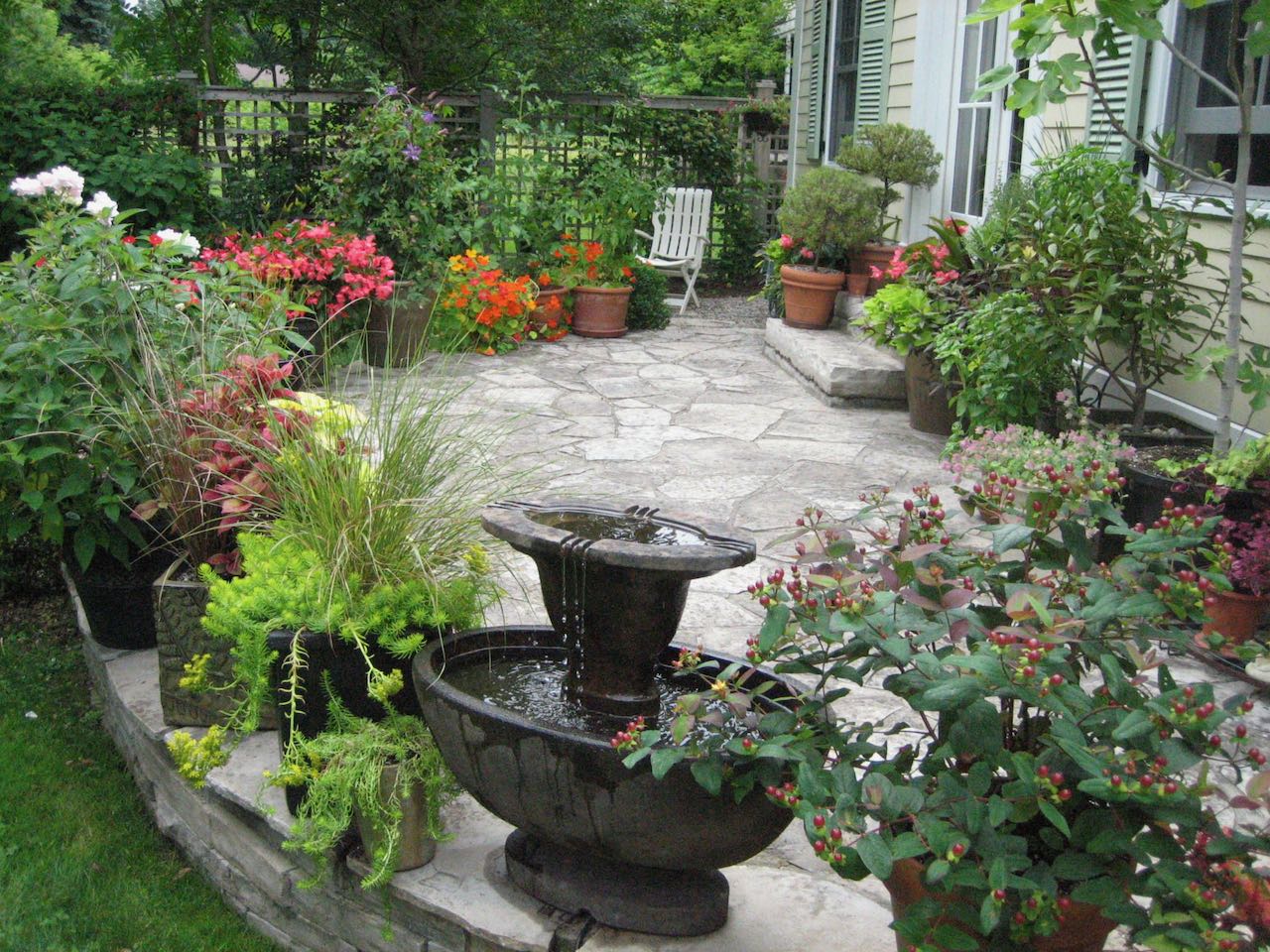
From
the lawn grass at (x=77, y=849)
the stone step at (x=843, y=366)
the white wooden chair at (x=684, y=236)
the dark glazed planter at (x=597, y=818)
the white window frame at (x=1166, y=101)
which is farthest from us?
the white wooden chair at (x=684, y=236)

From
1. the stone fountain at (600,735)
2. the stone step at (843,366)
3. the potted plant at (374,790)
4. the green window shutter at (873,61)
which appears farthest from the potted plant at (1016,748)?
the green window shutter at (873,61)

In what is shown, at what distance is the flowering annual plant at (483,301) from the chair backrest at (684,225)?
284 cm

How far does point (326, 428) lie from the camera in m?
2.77

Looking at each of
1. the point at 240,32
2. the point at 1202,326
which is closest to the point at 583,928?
the point at 1202,326

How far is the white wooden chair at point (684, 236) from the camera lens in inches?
396

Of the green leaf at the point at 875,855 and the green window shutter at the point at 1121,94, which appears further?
the green window shutter at the point at 1121,94

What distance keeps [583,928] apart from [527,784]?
292 millimetres

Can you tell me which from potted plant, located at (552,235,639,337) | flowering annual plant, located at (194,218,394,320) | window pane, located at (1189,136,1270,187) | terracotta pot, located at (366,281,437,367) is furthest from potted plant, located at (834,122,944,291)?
flowering annual plant, located at (194,218,394,320)

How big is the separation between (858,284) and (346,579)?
5.69 meters

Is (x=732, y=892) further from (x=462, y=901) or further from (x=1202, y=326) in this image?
(x=1202, y=326)

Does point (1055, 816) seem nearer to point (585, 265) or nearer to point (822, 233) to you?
point (822, 233)

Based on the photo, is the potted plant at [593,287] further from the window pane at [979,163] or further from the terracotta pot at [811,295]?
the window pane at [979,163]

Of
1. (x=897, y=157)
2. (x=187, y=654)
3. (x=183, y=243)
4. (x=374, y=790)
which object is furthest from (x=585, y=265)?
(x=374, y=790)

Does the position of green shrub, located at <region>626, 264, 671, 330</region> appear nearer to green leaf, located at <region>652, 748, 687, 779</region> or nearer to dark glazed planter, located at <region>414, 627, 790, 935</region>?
dark glazed planter, located at <region>414, 627, 790, 935</region>
